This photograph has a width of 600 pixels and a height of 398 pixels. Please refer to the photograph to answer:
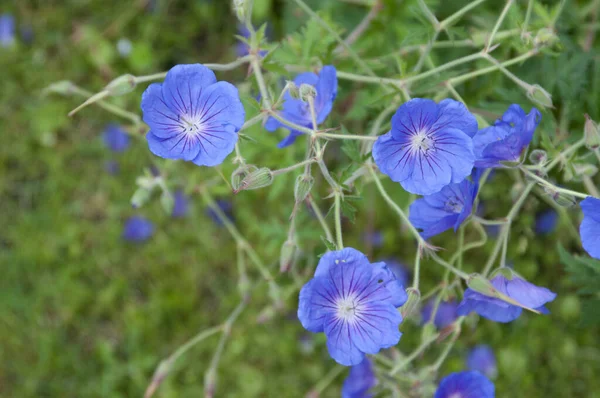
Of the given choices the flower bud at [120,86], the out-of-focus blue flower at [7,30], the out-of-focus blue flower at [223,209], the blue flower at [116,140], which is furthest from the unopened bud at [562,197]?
the out-of-focus blue flower at [7,30]

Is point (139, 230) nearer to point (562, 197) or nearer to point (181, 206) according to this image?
point (181, 206)

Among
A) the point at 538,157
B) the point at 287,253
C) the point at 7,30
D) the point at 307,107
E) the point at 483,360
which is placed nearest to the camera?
the point at 538,157

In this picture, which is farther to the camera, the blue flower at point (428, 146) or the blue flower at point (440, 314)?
the blue flower at point (440, 314)

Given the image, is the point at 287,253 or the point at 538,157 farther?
the point at 287,253

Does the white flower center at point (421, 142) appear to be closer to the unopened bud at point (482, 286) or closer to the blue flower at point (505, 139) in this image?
the blue flower at point (505, 139)

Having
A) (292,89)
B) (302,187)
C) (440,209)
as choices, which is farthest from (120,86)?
(440,209)
